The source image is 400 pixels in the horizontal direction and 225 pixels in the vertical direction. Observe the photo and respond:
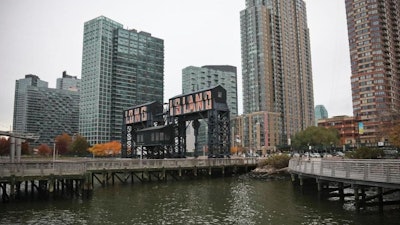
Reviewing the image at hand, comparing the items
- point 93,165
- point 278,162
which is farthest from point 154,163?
point 278,162

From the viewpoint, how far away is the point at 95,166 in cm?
5566

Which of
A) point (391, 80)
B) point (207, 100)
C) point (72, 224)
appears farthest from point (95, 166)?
point (391, 80)

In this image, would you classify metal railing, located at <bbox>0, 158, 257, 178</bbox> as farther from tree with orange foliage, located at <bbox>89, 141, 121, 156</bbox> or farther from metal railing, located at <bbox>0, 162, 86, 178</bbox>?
tree with orange foliage, located at <bbox>89, 141, 121, 156</bbox>

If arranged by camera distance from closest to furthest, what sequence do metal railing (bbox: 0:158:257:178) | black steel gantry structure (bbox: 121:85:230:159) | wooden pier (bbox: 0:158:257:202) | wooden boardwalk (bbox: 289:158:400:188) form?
wooden boardwalk (bbox: 289:158:400:188)
metal railing (bbox: 0:158:257:178)
wooden pier (bbox: 0:158:257:202)
black steel gantry structure (bbox: 121:85:230:159)

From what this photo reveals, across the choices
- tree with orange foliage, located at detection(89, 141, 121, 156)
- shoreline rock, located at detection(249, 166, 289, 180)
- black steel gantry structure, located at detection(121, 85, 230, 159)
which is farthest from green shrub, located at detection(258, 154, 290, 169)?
tree with orange foliage, located at detection(89, 141, 121, 156)

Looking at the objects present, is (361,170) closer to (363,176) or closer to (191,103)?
(363,176)

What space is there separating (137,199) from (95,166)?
55.4 feet

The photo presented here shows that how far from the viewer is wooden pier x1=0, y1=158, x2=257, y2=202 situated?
3981 cm

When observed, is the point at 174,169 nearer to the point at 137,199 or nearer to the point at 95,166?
the point at 95,166

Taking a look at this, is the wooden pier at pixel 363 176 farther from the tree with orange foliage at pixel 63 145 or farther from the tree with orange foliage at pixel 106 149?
the tree with orange foliage at pixel 63 145

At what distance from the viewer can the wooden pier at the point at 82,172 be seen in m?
39.8

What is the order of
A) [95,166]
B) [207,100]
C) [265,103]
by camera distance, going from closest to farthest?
[95,166]
[207,100]
[265,103]

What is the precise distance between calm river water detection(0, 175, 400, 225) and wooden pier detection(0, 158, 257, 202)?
278cm

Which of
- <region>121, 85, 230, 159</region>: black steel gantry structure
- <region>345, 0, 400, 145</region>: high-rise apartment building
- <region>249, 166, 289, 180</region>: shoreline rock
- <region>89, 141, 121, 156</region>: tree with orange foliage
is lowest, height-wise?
<region>249, 166, 289, 180</region>: shoreline rock
